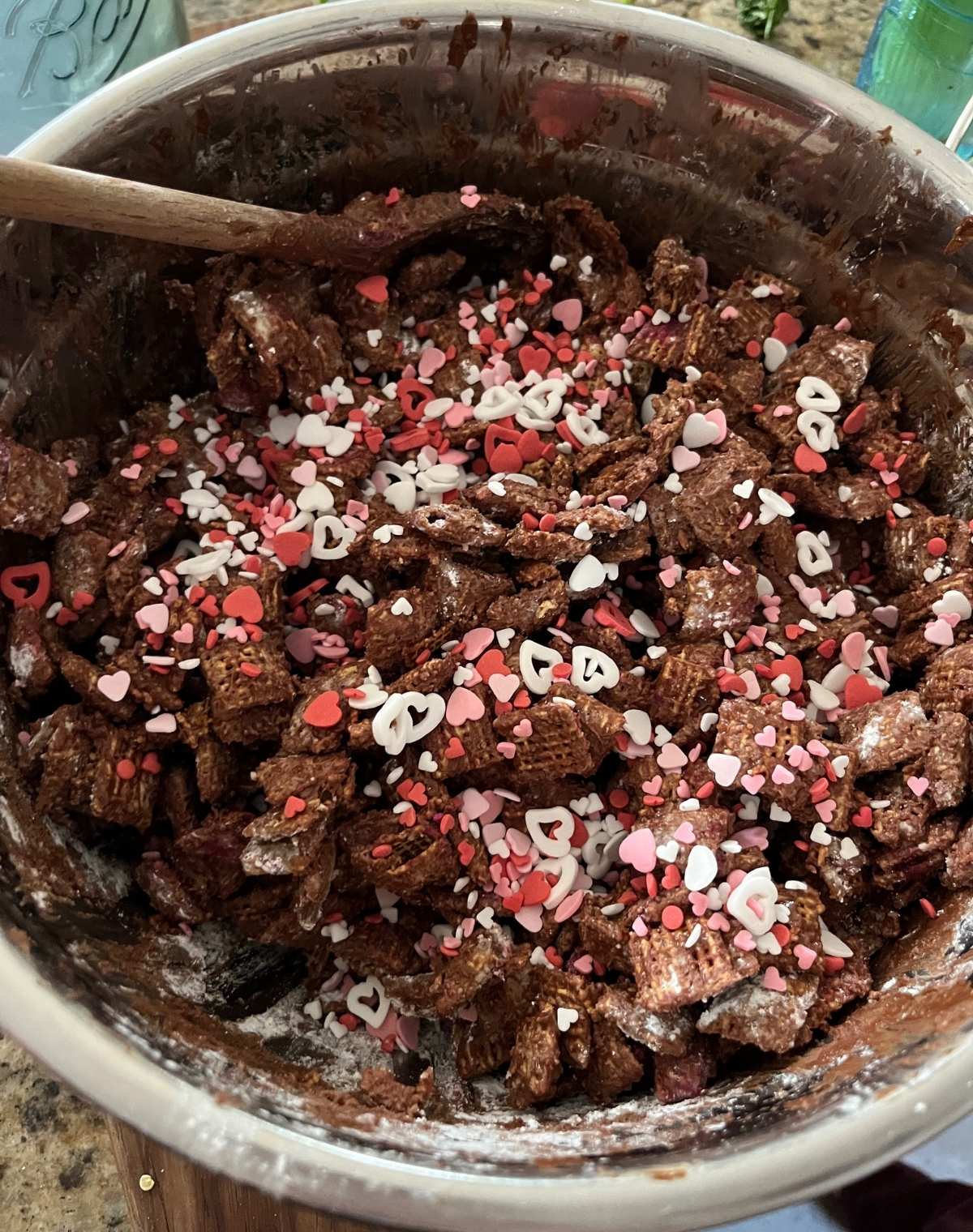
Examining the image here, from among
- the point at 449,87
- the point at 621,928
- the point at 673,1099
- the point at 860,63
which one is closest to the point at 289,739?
the point at 621,928

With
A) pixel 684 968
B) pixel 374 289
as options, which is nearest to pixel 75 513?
pixel 374 289

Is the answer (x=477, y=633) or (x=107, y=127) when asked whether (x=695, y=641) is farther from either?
(x=107, y=127)

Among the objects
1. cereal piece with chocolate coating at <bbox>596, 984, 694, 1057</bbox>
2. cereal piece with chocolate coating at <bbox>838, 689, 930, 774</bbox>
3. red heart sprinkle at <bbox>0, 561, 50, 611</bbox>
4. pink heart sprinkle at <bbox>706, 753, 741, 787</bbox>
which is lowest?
cereal piece with chocolate coating at <bbox>596, 984, 694, 1057</bbox>

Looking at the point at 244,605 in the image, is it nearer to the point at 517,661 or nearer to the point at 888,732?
the point at 517,661

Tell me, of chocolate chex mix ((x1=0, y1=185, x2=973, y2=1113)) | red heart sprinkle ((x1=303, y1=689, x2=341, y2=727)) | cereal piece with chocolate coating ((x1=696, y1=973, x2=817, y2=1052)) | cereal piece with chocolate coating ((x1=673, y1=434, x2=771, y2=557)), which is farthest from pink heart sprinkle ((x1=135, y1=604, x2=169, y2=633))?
cereal piece with chocolate coating ((x1=696, y1=973, x2=817, y2=1052))

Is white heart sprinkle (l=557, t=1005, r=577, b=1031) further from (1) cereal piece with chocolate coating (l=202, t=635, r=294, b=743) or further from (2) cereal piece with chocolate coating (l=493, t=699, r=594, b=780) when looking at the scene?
(1) cereal piece with chocolate coating (l=202, t=635, r=294, b=743)

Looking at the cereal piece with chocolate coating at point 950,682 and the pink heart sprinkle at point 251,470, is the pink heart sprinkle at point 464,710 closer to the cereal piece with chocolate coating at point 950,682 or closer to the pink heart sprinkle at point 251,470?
the pink heart sprinkle at point 251,470
